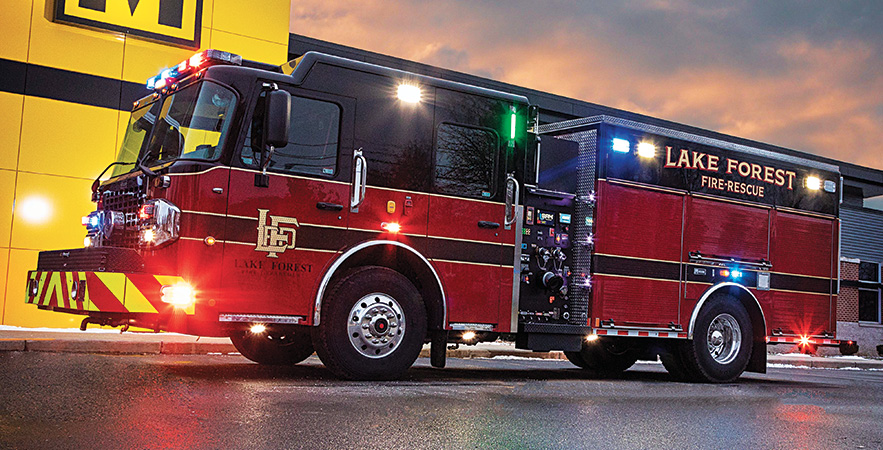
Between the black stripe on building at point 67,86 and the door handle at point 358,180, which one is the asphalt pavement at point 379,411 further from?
the black stripe on building at point 67,86

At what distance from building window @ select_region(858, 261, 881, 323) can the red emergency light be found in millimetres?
24247

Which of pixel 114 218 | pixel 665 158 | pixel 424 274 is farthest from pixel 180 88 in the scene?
pixel 665 158

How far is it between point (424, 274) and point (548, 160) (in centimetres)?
225

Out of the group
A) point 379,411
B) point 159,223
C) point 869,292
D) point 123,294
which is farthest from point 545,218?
point 869,292

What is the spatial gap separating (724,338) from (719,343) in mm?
129

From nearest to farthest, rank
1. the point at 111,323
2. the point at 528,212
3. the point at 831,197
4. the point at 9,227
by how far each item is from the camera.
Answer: the point at 111,323 < the point at 528,212 < the point at 831,197 < the point at 9,227

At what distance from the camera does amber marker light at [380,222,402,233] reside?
887 cm

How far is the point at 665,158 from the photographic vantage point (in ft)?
36.6

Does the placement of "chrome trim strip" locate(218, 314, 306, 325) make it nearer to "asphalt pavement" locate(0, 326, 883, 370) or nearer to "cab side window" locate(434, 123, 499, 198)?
"cab side window" locate(434, 123, 499, 198)

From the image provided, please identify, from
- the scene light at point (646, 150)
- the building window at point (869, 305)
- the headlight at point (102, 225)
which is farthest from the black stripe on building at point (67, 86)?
the building window at point (869, 305)

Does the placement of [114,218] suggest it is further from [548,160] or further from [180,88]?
[548,160]

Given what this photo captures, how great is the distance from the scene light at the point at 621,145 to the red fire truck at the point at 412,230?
61 mm

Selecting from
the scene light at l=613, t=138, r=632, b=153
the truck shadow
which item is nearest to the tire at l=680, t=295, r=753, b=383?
the truck shadow

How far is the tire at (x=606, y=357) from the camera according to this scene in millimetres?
12086
